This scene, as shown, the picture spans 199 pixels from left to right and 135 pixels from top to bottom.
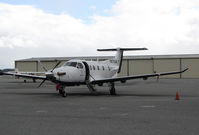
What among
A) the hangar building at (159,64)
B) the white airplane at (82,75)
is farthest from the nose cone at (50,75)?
the hangar building at (159,64)

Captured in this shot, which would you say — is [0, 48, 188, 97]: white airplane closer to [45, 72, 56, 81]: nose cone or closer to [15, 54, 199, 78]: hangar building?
[45, 72, 56, 81]: nose cone

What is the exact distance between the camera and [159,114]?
1071 centimetres

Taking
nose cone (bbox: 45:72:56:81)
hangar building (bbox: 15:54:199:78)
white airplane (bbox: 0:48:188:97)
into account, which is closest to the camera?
nose cone (bbox: 45:72:56:81)

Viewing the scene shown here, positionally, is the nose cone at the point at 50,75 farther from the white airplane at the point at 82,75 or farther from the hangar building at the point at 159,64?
the hangar building at the point at 159,64

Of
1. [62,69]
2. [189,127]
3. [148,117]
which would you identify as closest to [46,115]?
[148,117]

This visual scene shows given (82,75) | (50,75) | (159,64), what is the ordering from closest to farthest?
(50,75)
(82,75)
(159,64)

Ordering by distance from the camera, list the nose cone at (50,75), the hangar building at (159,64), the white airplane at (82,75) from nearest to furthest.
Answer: the nose cone at (50,75)
the white airplane at (82,75)
the hangar building at (159,64)

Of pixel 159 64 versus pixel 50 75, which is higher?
pixel 50 75

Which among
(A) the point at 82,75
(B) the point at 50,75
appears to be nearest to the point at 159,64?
(A) the point at 82,75

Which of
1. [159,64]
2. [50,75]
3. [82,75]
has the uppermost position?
Answer: [50,75]

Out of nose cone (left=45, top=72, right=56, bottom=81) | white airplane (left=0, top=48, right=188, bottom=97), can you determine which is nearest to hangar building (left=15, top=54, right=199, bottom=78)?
white airplane (left=0, top=48, right=188, bottom=97)

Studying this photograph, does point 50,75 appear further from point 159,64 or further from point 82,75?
point 159,64

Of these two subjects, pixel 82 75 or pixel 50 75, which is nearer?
pixel 50 75

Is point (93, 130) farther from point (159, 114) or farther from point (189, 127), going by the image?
point (159, 114)
